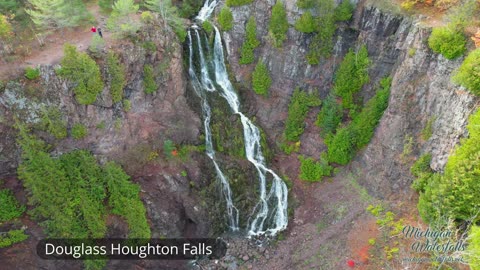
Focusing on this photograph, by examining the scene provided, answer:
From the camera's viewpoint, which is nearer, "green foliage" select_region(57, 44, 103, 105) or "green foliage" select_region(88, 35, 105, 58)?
"green foliage" select_region(57, 44, 103, 105)

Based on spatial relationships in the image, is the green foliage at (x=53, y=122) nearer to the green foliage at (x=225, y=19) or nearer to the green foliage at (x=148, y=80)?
the green foliage at (x=148, y=80)

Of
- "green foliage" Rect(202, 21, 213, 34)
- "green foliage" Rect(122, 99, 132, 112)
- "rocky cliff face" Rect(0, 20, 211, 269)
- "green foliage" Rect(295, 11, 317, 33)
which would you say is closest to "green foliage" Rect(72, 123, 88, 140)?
"rocky cliff face" Rect(0, 20, 211, 269)

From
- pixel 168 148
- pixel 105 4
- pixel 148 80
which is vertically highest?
pixel 105 4

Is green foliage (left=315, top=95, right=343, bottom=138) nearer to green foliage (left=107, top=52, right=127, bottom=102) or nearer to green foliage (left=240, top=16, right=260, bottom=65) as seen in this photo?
green foliage (left=240, top=16, right=260, bottom=65)

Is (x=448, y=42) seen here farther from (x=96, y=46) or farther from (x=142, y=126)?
(x=96, y=46)

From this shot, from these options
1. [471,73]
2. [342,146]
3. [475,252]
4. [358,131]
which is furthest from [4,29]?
[475,252]

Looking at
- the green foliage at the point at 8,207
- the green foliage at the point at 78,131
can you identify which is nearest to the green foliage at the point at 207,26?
the green foliage at the point at 78,131
